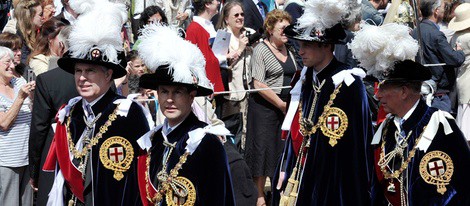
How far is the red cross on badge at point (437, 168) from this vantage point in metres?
6.86

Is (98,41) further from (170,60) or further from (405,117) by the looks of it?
(405,117)

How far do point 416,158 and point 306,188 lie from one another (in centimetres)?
127

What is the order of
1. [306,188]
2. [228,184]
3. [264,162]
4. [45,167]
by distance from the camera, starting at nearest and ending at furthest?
[228,184]
[45,167]
[306,188]
[264,162]

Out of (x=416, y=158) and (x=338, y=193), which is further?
(x=338, y=193)

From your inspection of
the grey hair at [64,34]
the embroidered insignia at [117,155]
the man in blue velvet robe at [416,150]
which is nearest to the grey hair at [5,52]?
the grey hair at [64,34]

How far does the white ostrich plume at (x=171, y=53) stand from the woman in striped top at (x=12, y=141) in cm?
271

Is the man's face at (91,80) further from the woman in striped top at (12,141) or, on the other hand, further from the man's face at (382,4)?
the man's face at (382,4)

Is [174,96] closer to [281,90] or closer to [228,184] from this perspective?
[228,184]

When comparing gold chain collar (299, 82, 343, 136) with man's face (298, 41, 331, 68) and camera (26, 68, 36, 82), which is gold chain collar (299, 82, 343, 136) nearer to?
man's face (298, 41, 331, 68)

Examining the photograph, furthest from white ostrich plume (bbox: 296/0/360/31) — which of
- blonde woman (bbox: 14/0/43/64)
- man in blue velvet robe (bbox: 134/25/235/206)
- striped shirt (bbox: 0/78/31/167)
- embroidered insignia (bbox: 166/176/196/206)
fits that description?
blonde woman (bbox: 14/0/43/64)

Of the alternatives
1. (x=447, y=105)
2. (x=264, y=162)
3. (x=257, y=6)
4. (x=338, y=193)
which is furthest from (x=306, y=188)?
(x=257, y=6)

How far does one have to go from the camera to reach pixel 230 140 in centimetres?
851

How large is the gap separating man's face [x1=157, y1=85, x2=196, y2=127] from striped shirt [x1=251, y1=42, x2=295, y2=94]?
4.72m

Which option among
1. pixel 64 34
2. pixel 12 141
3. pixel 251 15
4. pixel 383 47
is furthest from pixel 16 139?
pixel 251 15
